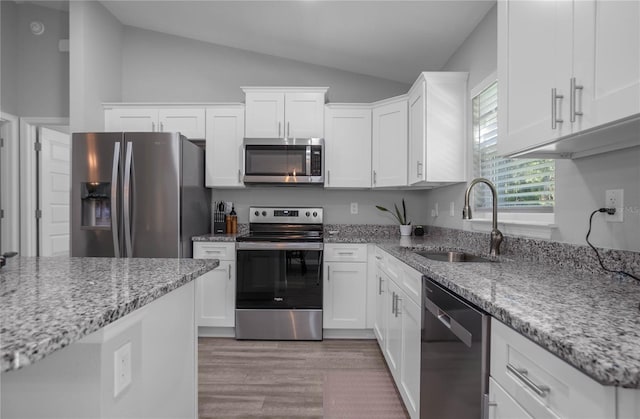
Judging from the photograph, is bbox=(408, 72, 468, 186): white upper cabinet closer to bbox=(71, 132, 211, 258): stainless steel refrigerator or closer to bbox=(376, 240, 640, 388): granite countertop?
bbox=(376, 240, 640, 388): granite countertop

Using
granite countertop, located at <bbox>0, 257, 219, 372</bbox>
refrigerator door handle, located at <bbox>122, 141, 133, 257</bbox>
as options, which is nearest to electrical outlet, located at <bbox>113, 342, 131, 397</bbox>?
granite countertop, located at <bbox>0, 257, 219, 372</bbox>

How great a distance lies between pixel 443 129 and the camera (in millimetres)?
2566

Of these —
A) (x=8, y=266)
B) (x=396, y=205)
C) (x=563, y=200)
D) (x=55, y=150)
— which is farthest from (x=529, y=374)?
(x=55, y=150)

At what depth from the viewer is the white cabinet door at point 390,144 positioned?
2.96 metres

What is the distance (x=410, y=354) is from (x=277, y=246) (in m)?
1.45

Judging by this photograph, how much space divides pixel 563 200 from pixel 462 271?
0.64 m

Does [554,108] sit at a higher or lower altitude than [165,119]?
lower

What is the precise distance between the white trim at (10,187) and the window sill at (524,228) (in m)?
4.15

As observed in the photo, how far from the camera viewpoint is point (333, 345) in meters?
2.80

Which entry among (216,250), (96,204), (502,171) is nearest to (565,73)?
(502,171)

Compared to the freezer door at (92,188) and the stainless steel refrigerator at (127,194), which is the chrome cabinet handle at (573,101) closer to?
the stainless steel refrigerator at (127,194)

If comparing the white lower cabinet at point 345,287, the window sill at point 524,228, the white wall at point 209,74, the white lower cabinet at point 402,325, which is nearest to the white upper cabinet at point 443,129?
the window sill at point 524,228

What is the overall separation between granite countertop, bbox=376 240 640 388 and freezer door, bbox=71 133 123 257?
2.49m

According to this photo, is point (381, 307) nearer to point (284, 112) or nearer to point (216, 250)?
point (216, 250)
